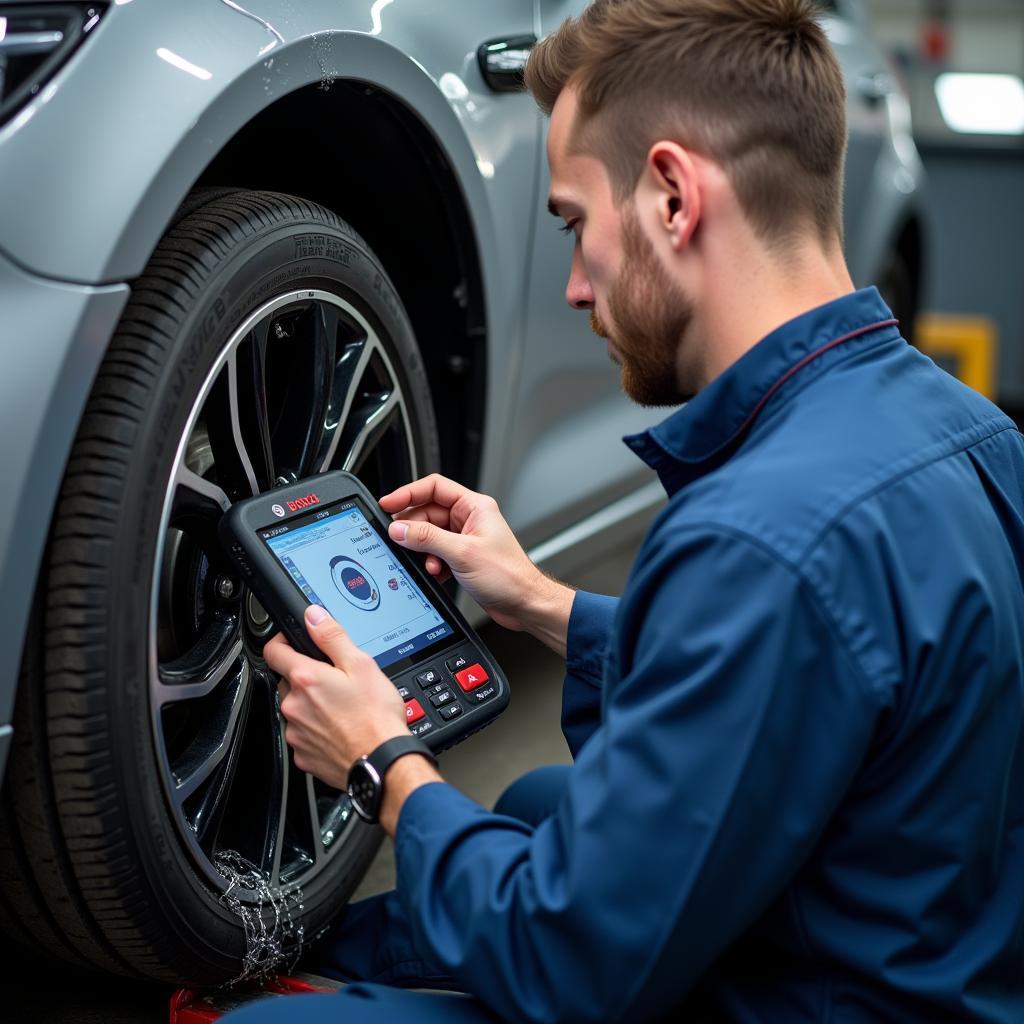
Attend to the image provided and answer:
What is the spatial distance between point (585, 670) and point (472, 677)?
0.36 ft

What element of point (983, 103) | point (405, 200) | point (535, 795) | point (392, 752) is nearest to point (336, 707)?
point (392, 752)

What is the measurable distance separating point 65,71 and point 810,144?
560mm

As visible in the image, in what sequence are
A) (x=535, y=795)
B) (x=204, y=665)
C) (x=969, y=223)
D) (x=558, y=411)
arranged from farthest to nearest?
(x=969, y=223), (x=558, y=411), (x=535, y=795), (x=204, y=665)

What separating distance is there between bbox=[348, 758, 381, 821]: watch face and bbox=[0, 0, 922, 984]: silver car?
0.21 m

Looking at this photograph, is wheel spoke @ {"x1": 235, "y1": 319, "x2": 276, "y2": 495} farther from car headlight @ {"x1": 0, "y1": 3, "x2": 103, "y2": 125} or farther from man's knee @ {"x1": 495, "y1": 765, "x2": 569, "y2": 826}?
man's knee @ {"x1": 495, "y1": 765, "x2": 569, "y2": 826}

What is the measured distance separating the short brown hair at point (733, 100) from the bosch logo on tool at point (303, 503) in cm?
42

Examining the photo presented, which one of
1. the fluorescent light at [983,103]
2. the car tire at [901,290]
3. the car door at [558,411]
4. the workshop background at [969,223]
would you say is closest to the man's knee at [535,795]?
the car door at [558,411]

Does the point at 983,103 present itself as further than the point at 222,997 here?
Yes

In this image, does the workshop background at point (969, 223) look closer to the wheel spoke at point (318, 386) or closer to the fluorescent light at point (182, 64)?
the wheel spoke at point (318, 386)

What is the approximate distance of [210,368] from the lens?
124 centimetres

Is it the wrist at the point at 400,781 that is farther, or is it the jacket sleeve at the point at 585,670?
the jacket sleeve at the point at 585,670

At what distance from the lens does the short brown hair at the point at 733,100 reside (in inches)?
41.6

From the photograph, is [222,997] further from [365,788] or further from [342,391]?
[342,391]

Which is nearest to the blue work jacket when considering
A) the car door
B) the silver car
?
the silver car
